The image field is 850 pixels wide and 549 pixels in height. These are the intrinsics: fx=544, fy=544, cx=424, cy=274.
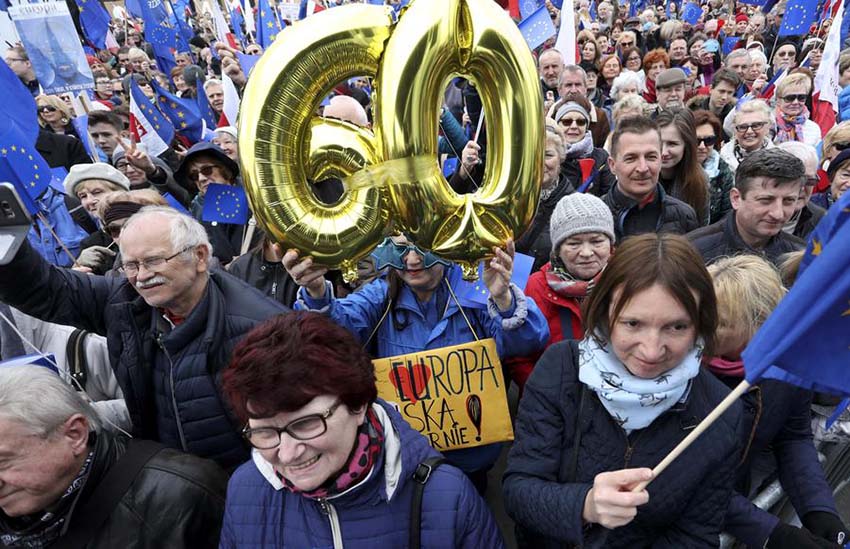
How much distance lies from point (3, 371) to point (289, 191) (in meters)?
0.94

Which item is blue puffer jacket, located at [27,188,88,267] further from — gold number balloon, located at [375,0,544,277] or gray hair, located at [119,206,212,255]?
gold number balloon, located at [375,0,544,277]

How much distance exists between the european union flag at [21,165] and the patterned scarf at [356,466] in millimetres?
1921

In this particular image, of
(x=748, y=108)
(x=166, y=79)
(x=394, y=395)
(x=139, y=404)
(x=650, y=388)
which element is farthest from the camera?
(x=166, y=79)

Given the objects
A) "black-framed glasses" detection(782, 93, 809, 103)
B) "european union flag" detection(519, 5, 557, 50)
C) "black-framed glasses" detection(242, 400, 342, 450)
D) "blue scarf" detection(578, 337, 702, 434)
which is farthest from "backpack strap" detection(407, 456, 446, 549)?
"black-framed glasses" detection(782, 93, 809, 103)

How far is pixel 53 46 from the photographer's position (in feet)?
12.9

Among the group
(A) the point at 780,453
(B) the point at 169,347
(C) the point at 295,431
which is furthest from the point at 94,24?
(A) the point at 780,453

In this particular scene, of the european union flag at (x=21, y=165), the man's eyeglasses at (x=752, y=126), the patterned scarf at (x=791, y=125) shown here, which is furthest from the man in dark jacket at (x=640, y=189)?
the european union flag at (x=21, y=165)

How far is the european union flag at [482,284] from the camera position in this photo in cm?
190

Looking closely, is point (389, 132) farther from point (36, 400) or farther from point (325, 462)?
point (36, 400)

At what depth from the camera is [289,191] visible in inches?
47.6

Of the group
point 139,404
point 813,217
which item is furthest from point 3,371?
point 813,217

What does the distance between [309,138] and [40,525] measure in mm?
1222

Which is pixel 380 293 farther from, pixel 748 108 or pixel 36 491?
pixel 748 108

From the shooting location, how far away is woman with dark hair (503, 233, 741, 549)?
136cm
